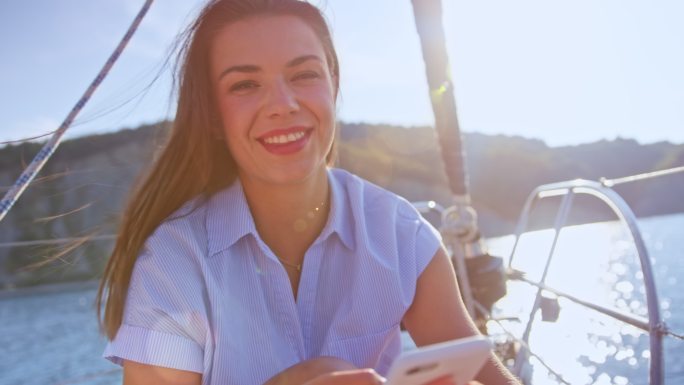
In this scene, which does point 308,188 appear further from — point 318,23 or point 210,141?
point 318,23

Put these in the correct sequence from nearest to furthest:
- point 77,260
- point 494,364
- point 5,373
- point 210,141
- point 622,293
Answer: point 494,364
point 210,141
point 77,260
point 5,373
point 622,293

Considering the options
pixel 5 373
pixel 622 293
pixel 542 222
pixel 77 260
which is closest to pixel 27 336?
pixel 5 373

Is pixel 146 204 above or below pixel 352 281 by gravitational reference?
above

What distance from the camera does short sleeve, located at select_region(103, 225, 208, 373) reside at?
892mm

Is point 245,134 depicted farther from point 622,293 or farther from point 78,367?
point 622,293

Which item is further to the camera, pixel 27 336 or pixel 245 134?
pixel 27 336

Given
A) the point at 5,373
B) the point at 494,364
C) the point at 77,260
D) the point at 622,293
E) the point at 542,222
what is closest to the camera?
the point at 494,364

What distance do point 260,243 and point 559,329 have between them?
10.3ft

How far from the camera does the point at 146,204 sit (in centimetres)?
114

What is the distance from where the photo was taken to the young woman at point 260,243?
0.95 m

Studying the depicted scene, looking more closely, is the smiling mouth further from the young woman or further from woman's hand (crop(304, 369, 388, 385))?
woman's hand (crop(304, 369, 388, 385))

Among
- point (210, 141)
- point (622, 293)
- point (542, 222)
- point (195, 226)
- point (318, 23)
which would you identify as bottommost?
point (542, 222)

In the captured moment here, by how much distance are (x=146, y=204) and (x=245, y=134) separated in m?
0.23

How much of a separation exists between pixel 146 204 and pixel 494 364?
68cm
